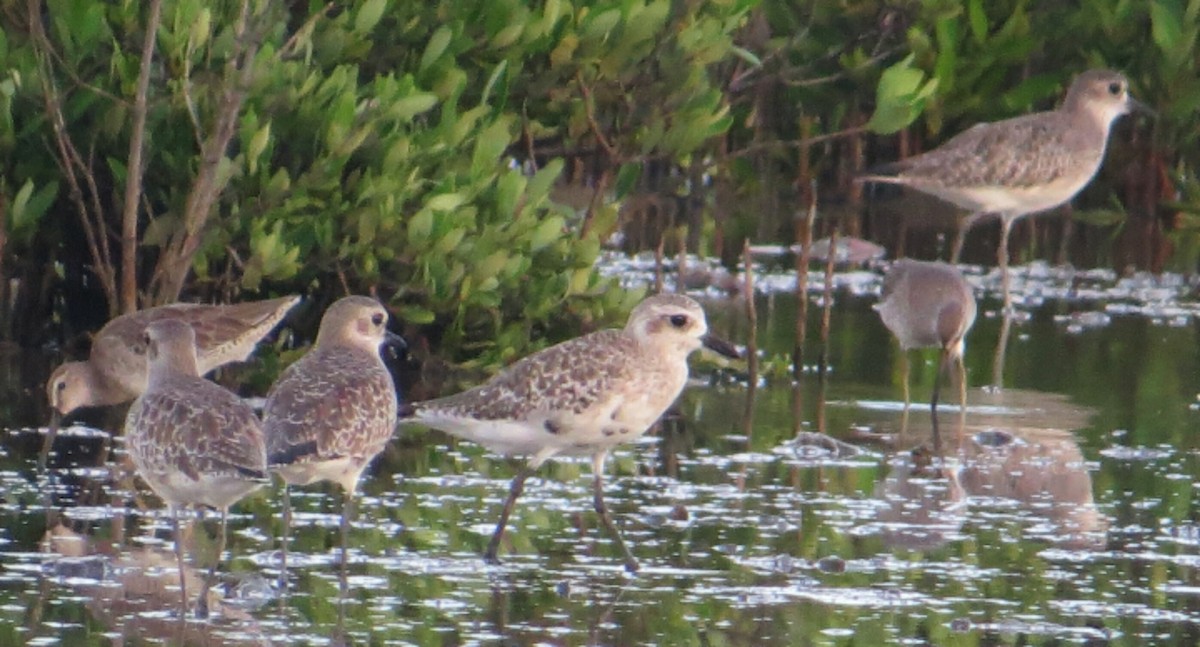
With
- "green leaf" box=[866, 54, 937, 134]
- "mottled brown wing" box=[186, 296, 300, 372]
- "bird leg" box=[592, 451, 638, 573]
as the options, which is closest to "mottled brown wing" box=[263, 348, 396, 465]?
"bird leg" box=[592, 451, 638, 573]

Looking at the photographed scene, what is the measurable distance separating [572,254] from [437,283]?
0.89 metres

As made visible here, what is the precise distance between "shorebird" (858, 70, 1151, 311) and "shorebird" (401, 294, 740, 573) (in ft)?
28.3

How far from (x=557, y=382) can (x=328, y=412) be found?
979mm

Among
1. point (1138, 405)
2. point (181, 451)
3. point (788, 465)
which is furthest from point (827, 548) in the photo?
point (1138, 405)

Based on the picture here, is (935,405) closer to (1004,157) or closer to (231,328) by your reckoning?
(231,328)

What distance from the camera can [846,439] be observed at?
11164mm

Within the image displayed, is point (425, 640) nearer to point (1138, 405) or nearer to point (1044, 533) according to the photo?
point (1044, 533)

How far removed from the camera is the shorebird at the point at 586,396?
8602 mm

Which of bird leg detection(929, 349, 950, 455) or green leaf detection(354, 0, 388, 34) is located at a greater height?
green leaf detection(354, 0, 388, 34)

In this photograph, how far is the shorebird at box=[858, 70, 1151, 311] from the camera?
56.6 ft

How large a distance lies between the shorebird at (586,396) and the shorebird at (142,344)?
1.85 m

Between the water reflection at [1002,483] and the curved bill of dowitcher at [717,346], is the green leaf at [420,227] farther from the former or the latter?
the water reflection at [1002,483]

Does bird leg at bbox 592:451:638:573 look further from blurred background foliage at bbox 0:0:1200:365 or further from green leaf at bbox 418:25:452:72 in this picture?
green leaf at bbox 418:25:452:72

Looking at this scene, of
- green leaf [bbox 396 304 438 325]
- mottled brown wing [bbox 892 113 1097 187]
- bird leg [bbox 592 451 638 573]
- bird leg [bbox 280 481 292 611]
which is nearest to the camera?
bird leg [bbox 280 481 292 611]
